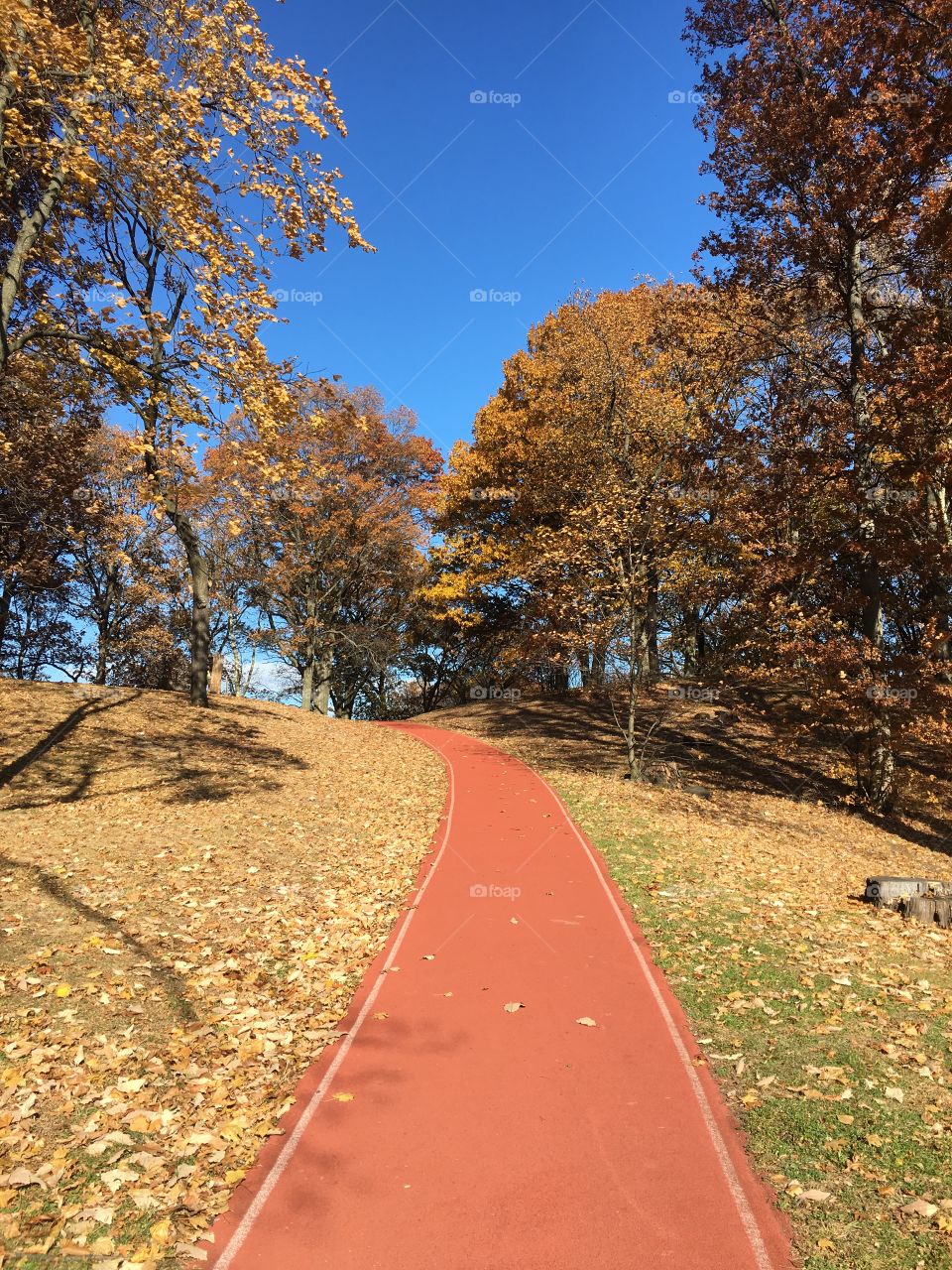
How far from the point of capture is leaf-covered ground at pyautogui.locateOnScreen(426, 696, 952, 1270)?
4.44 m

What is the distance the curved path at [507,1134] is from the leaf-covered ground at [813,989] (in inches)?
16.8

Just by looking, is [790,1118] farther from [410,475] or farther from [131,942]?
[410,475]

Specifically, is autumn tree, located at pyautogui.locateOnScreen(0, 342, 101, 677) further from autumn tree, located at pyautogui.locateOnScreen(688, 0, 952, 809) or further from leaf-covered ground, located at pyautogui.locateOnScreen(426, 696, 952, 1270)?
autumn tree, located at pyautogui.locateOnScreen(688, 0, 952, 809)

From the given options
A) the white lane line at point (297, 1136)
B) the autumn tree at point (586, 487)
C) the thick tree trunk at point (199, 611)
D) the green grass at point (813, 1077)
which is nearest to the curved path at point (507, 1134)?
the white lane line at point (297, 1136)

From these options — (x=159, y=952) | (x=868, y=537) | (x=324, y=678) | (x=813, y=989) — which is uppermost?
(x=868, y=537)

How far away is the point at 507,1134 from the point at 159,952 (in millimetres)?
4311

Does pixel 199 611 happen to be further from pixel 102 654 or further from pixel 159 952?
pixel 102 654

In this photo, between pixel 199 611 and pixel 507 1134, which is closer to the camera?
pixel 507 1134

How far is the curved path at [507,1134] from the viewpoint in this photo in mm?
4086

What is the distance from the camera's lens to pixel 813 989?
726 centimetres

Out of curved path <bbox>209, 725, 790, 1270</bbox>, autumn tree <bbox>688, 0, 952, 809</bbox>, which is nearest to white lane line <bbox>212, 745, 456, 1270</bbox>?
curved path <bbox>209, 725, 790, 1270</bbox>

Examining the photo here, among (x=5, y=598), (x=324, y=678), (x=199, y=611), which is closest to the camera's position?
(x=199, y=611)

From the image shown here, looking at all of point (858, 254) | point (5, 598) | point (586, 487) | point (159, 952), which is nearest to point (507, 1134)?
point (159, 952)

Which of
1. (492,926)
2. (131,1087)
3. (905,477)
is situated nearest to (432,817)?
(492,926)
